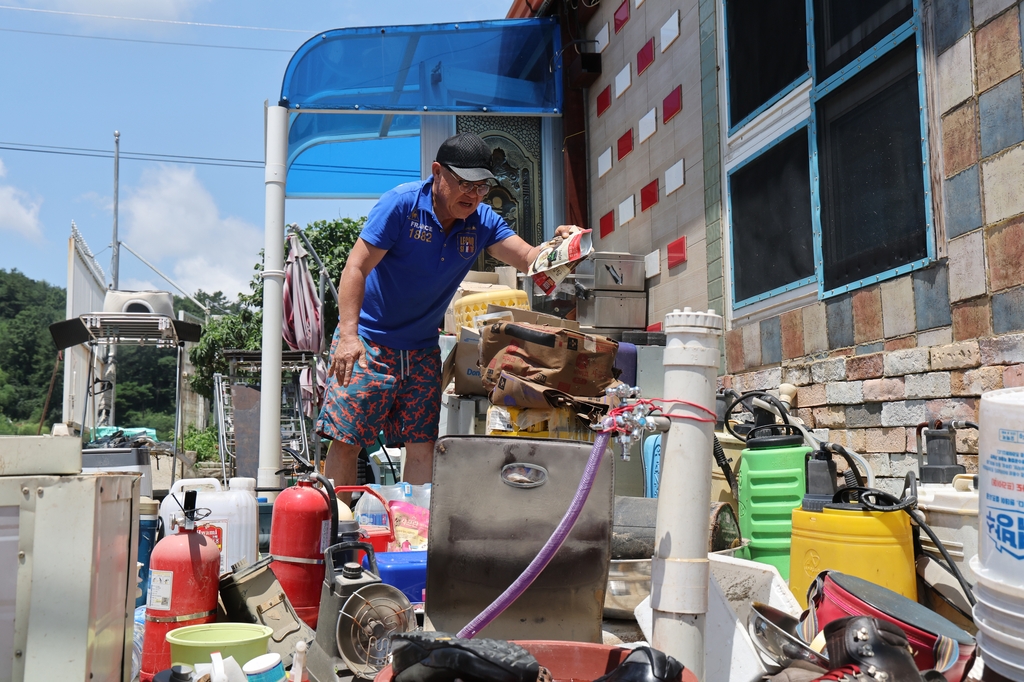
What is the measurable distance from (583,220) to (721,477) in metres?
5.37

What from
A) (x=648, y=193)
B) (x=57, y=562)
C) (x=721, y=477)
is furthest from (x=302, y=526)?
(x=648, y=193)

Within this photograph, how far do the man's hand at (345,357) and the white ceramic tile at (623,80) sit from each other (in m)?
4.98

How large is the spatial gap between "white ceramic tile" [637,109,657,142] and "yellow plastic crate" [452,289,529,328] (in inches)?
92.1

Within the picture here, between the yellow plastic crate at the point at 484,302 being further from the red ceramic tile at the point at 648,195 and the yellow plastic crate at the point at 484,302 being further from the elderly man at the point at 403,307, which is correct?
the red ceramic tile at the point at 648,195

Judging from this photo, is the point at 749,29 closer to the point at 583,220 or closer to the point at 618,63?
the point at 618,63

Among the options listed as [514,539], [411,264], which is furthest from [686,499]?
[411,264]

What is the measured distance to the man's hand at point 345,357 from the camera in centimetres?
396

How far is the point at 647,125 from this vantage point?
745 centimetres

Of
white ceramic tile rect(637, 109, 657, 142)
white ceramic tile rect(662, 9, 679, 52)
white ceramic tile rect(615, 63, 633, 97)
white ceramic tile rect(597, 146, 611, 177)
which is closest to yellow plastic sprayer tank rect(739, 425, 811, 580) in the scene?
white ceramic tile rect(637, 109, 657, 142)

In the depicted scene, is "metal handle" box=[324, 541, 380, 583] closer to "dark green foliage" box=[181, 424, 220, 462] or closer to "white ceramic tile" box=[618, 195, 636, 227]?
"white ceramic tile" box=[618, 195, 636, 227]

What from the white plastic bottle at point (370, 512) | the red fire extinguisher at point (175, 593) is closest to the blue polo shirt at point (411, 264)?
the white plastic bottle at point (370, 512)

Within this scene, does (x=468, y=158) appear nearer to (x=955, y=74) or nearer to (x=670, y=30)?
(x=955, y=74)

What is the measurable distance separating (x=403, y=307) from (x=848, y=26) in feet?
10.0

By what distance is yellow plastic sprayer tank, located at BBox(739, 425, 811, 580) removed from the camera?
339 cm
